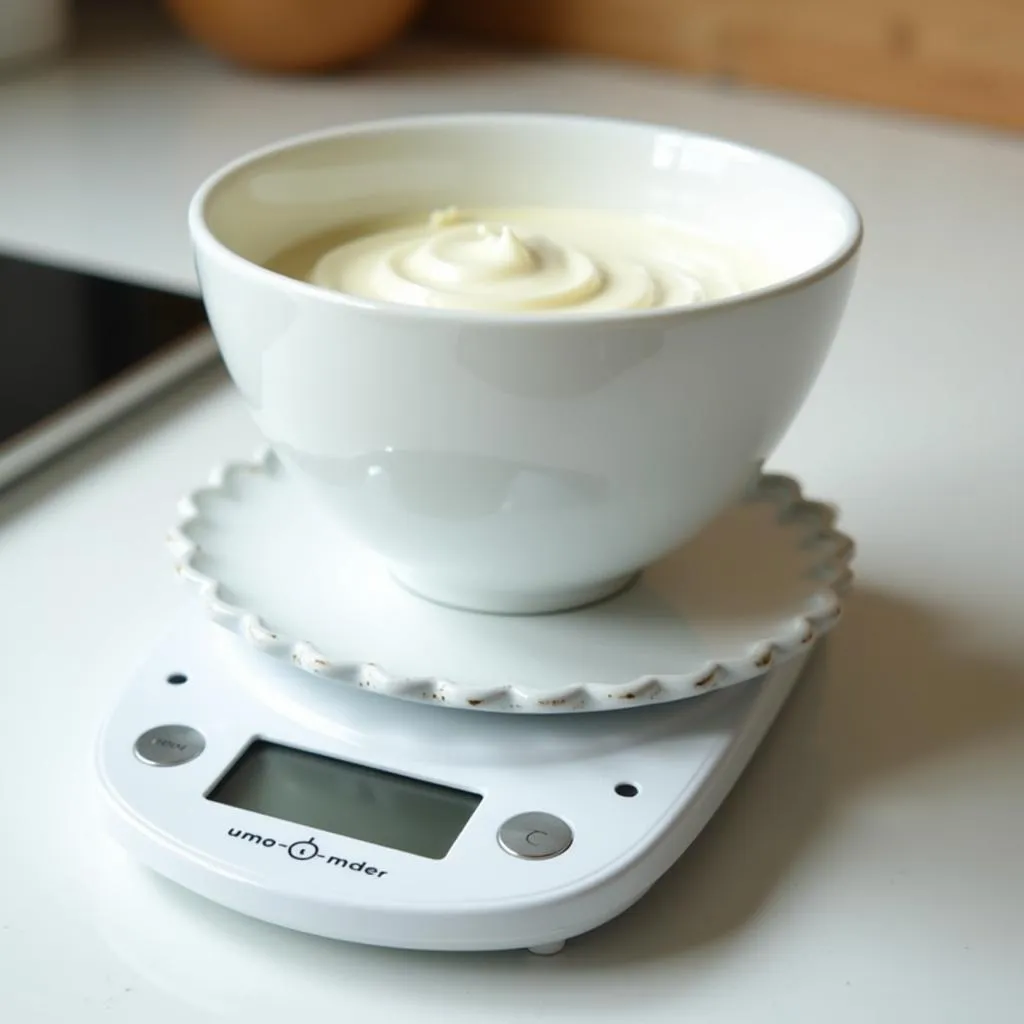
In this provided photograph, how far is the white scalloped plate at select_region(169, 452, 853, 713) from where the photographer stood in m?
0.47

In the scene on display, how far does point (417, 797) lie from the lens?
464 millimetres

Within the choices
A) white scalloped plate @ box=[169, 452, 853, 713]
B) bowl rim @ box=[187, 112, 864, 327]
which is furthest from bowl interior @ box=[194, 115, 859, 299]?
white scalloped plate @ box=[169, 452, 853, 713]

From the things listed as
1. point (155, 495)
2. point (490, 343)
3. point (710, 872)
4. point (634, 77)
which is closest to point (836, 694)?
point (710, 872)

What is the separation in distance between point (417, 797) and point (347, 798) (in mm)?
22

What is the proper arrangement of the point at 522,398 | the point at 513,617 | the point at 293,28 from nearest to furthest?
the point at 522,398
the point at 513,617
the point at 293,28

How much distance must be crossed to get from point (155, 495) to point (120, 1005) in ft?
1.02

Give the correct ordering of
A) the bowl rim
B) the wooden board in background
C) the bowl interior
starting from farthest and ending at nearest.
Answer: the wooden board in background → the bowl interior → the bowl rim

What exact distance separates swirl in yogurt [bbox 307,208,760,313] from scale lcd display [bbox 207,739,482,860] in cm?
15

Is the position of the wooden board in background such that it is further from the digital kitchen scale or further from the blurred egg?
the digital kitchen scale

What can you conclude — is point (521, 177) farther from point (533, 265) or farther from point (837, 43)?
point (837, 43)

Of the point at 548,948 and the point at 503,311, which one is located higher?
the point at 503,311

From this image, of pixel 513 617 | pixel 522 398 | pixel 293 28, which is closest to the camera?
pixel 522 398

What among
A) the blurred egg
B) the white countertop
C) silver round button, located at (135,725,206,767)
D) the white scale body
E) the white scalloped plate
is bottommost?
the blurred egg

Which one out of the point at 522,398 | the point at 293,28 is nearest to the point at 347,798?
the point at 522,398
